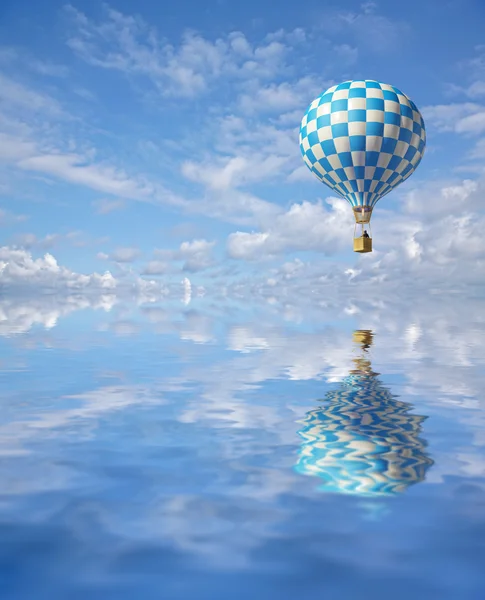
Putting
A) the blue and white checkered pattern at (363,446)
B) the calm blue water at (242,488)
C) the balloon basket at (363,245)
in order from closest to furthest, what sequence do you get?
the calm blue water at (242,488) → the blue and white checkered pattern at (363,446) → the balloon basket at (363,245)

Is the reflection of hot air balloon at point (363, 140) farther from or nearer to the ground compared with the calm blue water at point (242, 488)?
farther from the ground

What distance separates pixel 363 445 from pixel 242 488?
12.7 feet

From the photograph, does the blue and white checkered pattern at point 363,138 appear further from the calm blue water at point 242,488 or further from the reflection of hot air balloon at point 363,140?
the calm blue water at point 242,488

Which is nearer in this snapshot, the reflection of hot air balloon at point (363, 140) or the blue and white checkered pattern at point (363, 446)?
the blue and white checkered pattern at point (363, 446)

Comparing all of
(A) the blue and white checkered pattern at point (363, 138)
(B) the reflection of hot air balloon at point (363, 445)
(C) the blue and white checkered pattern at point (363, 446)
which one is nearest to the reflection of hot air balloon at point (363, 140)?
(A) the blue and white checkered pattern at point (363, 138)

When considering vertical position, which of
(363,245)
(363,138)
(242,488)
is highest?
(363,138)

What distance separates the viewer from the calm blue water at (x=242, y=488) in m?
6.62

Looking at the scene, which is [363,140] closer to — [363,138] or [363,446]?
[363,138]

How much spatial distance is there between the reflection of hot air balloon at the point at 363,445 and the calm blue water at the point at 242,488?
6 centimetres

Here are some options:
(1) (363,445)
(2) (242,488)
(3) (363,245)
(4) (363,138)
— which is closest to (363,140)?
(4) (363,138)

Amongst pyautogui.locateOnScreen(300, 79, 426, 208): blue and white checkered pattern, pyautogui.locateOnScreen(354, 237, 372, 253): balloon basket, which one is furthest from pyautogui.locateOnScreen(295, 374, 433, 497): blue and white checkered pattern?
pyautogui.locateOnScreen(300, 79, 426, 208): blue and white checkered pattern

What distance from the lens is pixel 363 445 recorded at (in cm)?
1211

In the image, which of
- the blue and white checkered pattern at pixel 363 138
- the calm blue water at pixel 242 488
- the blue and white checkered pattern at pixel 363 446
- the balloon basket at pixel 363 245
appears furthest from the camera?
the balloon basket at pixel 363 245

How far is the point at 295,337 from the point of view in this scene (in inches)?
1662
